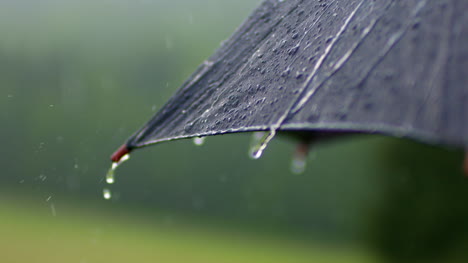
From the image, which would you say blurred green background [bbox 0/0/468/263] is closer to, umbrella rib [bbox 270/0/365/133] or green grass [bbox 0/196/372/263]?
green grass [bbox 0/196/372/263]

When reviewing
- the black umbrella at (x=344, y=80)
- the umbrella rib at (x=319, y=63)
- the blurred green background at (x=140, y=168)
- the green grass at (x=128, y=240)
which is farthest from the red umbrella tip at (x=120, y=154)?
the green grass at (x=128, y=240)

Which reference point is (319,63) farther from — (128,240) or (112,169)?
(128,240)

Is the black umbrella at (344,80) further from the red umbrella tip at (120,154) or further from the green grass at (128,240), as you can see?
the green grass at (128,240)

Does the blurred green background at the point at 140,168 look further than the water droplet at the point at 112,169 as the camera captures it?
Yes

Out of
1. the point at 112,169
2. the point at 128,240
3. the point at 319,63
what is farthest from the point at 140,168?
the point at 319,63

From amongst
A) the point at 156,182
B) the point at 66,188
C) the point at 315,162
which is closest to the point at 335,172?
the point at 315,162
